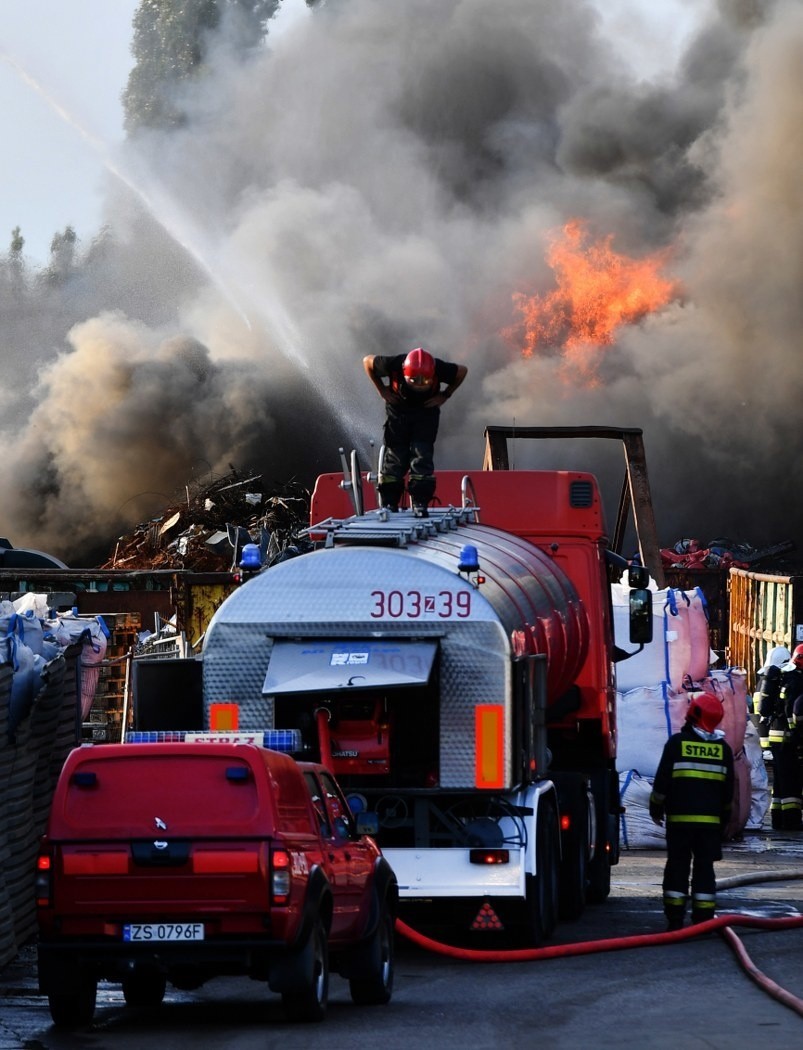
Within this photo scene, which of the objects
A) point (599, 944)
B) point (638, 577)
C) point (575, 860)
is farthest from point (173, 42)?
point (599, 944)

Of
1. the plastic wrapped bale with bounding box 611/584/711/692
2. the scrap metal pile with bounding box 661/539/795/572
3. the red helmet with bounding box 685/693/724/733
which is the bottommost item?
the red helmet with bounding box 685/693/724/733

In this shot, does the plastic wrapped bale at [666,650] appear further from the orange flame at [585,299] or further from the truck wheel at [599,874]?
the orange flame at [585,299]

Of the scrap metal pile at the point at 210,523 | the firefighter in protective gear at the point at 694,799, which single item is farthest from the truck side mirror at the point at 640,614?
the scrap metal pile at the point at 210,523

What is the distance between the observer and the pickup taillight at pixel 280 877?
8.41 metres

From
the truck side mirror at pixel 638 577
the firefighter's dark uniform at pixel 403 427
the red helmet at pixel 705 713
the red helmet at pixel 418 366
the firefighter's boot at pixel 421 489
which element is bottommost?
the red helmet at pixel 705 713

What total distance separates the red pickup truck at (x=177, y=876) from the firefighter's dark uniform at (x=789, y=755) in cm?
1248

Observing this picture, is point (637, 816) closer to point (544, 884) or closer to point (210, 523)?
point (544, 884)

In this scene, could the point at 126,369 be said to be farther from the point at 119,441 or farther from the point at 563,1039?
the point at 563,1039

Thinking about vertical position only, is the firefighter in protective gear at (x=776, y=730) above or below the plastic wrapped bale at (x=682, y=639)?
A: below

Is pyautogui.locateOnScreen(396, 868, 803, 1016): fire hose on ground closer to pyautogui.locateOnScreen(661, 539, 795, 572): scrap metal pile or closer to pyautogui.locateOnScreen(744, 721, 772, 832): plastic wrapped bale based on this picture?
pyautogui.locateOnScreen(744, 721, 772, 832): plastic wrapped bale

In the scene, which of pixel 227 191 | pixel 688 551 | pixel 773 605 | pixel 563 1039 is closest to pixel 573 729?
pixel 563 1039

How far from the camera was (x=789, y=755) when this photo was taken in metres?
20.5

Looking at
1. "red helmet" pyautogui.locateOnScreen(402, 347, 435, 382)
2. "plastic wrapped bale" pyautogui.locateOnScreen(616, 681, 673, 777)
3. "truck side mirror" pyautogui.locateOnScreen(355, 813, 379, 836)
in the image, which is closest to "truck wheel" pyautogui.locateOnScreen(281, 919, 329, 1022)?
"truck side mirror" pyautogui.locateOnScreen(355, 813, 379, 836)

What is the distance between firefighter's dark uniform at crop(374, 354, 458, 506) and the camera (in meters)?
13.9
